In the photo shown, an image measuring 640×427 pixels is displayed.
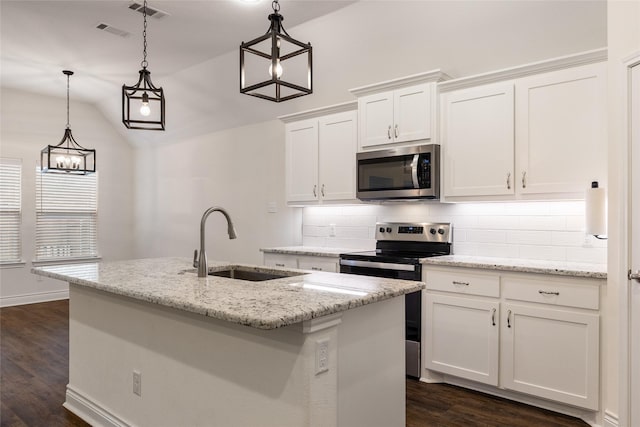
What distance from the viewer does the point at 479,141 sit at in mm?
3275

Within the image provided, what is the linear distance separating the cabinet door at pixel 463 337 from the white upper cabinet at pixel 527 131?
825 millimetres

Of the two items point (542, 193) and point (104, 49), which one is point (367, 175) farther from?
point (104, 49)

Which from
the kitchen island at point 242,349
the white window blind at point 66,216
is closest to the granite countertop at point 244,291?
the kitchen island at point 242,349

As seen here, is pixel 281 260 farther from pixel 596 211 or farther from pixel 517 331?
pixel 596 211

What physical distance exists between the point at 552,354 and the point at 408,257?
1168 mm

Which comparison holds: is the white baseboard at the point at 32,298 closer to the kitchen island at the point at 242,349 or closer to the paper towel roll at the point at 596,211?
the kitchen island at the point at 242,349

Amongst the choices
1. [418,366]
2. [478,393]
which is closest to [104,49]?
[418,366]

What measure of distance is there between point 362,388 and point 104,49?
182 inches

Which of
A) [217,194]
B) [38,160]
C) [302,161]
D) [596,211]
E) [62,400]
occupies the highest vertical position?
[38,160]

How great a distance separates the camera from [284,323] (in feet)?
4.65

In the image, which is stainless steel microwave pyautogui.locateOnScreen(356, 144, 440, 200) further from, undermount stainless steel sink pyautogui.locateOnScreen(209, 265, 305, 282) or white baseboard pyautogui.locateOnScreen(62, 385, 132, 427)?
white baseboard pyautogui.locateOnScreen(62, 385, 132, 427)

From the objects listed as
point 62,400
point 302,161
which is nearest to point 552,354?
point 302,161

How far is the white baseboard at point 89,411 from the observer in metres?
2.57

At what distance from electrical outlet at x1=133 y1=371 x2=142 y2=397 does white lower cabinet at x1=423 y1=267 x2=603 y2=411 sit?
6.69 ft
